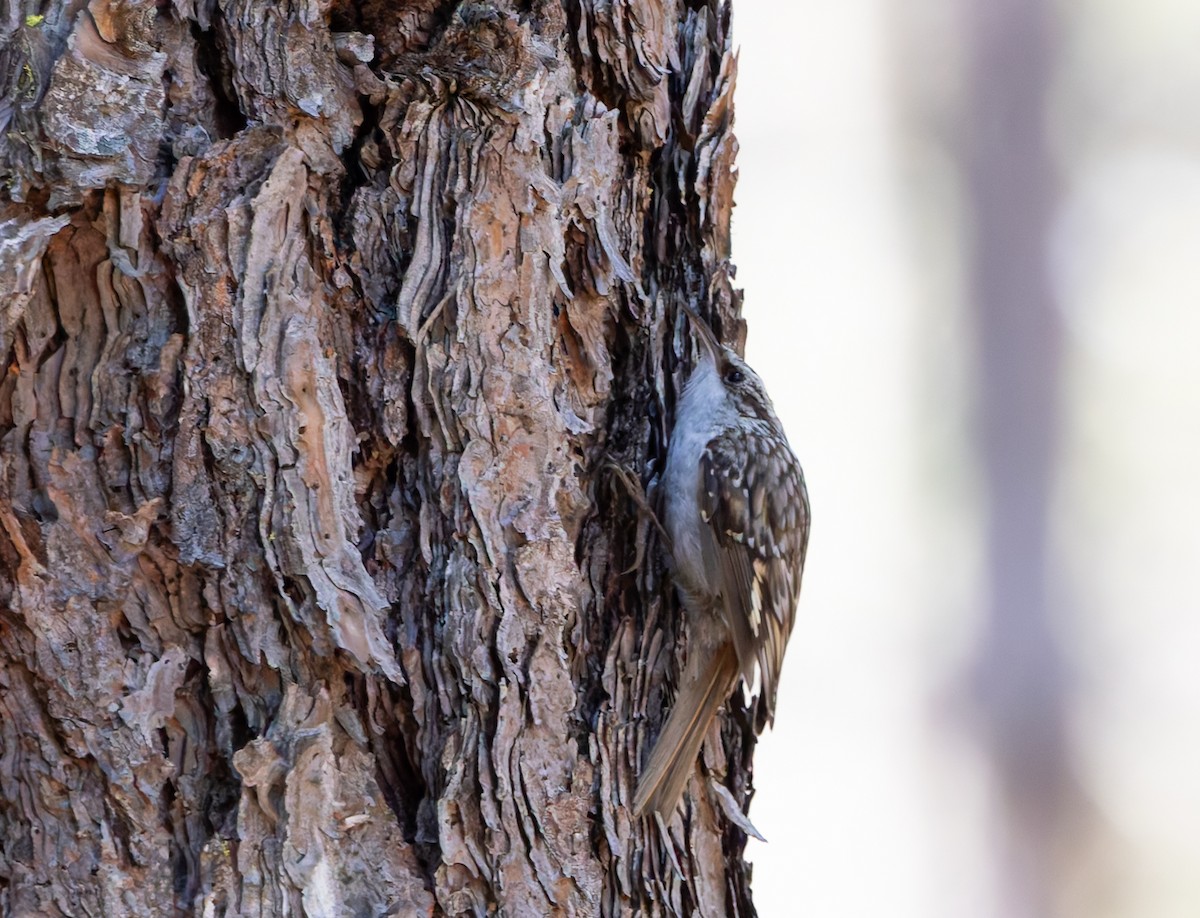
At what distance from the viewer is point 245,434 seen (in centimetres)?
152

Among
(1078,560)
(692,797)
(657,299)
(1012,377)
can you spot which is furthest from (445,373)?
(1078,560)

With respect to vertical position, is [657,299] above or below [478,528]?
above

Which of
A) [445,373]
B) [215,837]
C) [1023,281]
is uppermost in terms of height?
[1023,281]

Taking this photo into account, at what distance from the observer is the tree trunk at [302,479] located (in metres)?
1.46

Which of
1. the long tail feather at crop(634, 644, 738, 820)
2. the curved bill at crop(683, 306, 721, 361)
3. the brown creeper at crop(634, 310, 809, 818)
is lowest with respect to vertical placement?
the long tail feather at crop(634, 644, 738, 820)

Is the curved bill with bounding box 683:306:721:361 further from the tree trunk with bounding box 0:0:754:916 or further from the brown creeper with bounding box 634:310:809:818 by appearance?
the tree trunk with bounding box 0:0:754:916

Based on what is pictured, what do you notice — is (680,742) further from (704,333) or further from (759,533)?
(759,533)

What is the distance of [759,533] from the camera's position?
A: 8.72 feet

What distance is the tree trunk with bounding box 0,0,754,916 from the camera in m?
1.46

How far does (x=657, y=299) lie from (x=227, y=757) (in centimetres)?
102

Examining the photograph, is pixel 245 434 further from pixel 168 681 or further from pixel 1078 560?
pixel 1078 560

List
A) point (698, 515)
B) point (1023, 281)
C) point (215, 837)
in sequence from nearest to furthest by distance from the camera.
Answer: point (215, 837)
point (698, 515)
point (1023, 281)

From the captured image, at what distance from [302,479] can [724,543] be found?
117 cm

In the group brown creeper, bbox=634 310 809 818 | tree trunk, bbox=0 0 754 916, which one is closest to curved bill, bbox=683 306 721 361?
brown creeper, bbox=634 310 809 818
